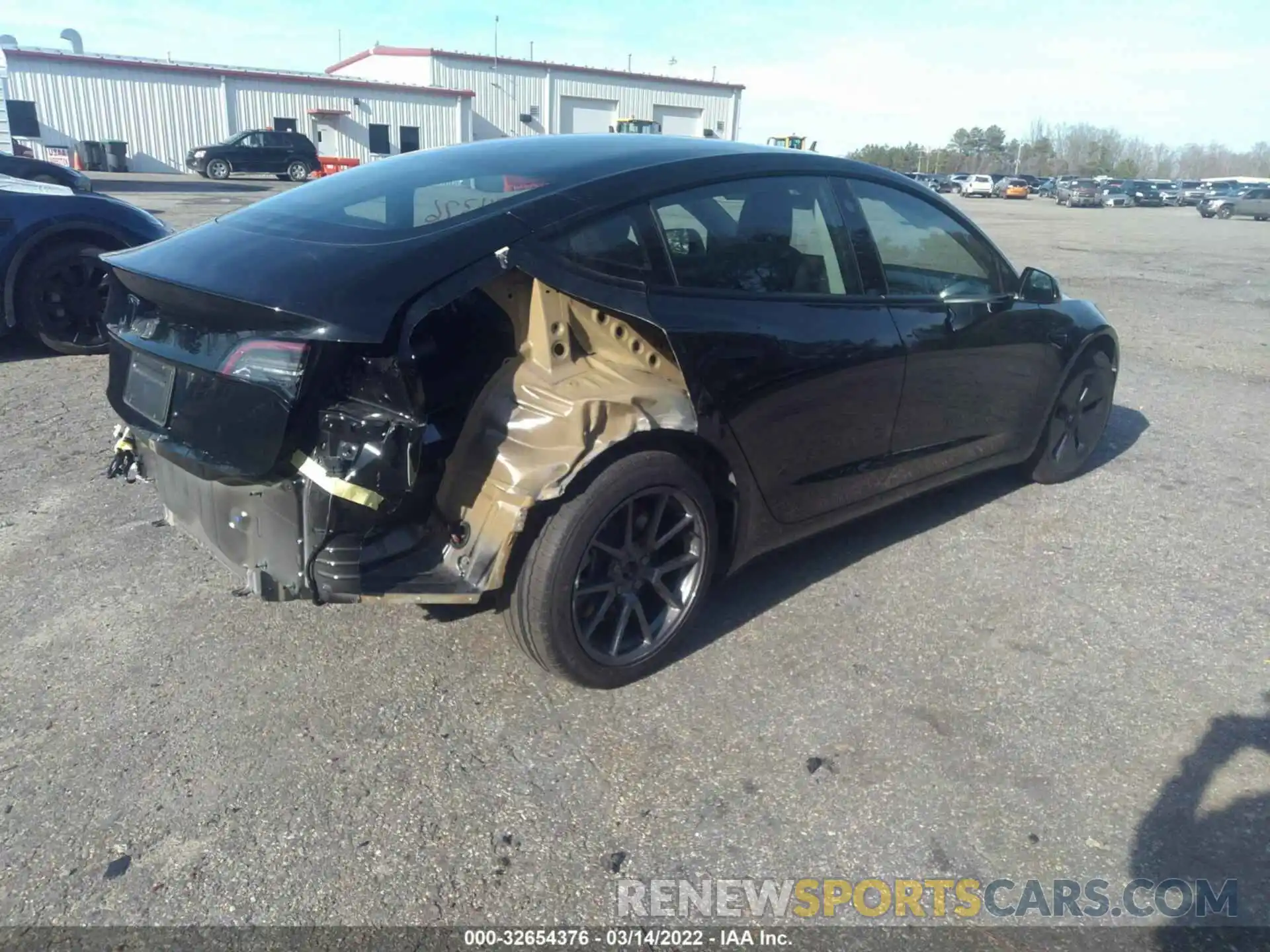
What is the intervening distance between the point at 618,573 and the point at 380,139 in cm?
4552

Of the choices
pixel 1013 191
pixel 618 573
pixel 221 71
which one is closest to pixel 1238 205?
pixel 1013 191

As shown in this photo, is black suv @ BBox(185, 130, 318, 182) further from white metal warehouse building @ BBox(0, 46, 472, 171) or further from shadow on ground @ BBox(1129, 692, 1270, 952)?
shadow on ground @ BBox(1129, 692, 1270, 952)

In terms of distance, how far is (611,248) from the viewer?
300 centimetres

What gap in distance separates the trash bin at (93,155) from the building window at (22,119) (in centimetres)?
233

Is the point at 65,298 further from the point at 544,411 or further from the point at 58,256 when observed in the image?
the point at 544,411

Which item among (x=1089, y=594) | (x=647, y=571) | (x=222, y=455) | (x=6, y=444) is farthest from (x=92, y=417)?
(x=1089, y=594)

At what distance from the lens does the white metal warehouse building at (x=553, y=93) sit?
48.4m

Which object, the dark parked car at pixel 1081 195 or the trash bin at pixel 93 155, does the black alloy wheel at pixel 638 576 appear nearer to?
the trash bin at pixel 93 155

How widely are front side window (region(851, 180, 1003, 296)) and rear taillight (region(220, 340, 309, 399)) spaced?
2286mm

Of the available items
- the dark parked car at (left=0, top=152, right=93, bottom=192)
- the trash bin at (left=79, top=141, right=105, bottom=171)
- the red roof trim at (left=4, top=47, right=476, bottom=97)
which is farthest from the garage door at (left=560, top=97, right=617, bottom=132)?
the dark parked car at (left=0, top=152, right=93, bottom=192)

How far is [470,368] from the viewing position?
3139mm

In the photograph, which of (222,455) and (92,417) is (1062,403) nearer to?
(222,455)

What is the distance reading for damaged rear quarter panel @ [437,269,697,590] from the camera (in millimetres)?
2803

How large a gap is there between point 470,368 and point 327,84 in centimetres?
4493
